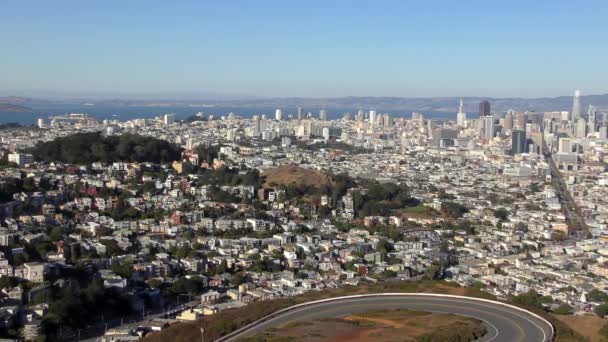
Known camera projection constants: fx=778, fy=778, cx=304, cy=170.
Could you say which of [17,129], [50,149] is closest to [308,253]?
[50,149]

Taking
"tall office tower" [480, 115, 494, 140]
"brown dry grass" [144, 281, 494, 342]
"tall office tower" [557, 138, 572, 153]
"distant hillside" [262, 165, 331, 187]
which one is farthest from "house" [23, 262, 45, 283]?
"tall office tower" [480, 115, 494, 140]

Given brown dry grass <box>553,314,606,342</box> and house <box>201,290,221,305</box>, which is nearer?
brown dry grass <box>553,314,606,342</box>

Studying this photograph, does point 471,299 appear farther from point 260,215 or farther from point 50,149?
point 50,149

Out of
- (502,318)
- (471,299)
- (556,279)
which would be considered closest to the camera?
(502,318)

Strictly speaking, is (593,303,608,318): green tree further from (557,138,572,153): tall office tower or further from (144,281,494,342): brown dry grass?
(557,138,572,153): tall office tower

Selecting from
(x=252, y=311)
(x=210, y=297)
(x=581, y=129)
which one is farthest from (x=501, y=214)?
(x=581, y=129)
